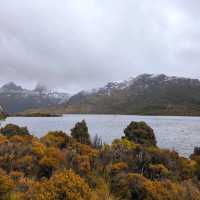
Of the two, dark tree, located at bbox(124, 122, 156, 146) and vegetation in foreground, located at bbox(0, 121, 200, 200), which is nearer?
vegetation in foreground, located at bbox(0, 121, 200, 200)

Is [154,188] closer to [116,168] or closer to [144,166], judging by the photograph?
[116,168]

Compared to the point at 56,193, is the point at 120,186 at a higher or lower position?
lower

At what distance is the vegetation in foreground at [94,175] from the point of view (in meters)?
8.68

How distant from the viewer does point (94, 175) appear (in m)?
17.7

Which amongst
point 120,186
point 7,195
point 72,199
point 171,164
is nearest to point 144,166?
point 171,164

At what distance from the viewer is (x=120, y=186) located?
1543 cm

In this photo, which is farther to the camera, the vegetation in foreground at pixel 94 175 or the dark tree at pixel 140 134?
the dark tree at pixel 140 134

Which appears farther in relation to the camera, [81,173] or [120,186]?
[81,173]

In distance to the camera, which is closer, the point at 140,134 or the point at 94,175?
the point at 94,175

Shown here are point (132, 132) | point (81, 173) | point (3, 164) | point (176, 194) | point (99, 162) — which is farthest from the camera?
point (132, 132)

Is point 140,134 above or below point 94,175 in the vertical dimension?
above

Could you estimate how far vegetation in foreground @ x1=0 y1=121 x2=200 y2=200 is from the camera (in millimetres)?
8676

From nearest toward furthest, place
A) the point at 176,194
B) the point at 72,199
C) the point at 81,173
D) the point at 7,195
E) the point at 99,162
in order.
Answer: the point at 72,199 → the point at 7,195 → the point at 176,194 → the point at 81,173 → the point at 99,162

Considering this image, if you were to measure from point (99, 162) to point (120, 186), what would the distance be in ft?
20.9
